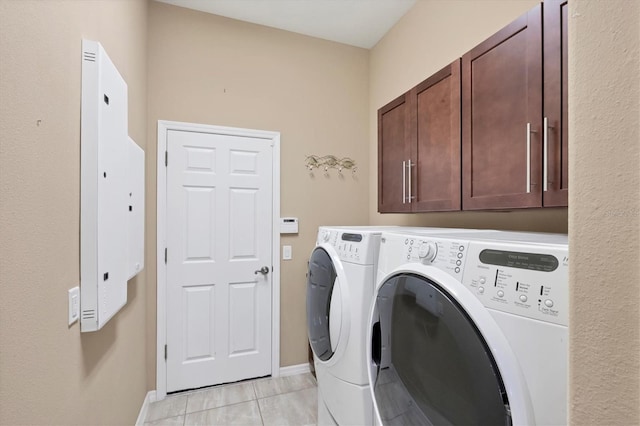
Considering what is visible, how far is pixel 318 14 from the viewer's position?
94.7 inches

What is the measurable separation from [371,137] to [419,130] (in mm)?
1273

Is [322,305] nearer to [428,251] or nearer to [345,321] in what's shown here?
[345,321]

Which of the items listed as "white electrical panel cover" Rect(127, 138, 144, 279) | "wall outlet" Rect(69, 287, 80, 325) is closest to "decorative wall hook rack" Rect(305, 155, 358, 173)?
"white electrical panel cover" Rect(127, 138, 144, 279)

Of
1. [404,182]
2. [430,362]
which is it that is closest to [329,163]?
[404,182]

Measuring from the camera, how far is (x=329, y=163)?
276 centimetres

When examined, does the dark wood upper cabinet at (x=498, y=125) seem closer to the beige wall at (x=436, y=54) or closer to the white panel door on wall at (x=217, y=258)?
the beige wall at (x=436, y=54)

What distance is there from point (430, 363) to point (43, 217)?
1193 mm

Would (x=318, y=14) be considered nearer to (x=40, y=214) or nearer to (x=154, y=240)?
(x=154, y=240)

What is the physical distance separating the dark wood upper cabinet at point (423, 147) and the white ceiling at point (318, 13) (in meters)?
0.95

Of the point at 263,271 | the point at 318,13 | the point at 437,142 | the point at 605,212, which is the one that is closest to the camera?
the point at 605,212

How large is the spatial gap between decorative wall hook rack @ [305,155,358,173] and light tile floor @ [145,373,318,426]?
5.92 feet

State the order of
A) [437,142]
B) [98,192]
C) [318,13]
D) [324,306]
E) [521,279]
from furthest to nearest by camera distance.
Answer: [318,13] < [324,306] < [437,142] < [98,192] < [521,279]

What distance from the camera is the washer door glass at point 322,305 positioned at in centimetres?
155

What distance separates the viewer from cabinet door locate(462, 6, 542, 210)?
103cm
